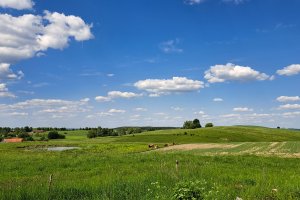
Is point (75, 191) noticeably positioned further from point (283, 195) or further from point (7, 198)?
point (283, 195)

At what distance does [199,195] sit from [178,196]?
2.15ft

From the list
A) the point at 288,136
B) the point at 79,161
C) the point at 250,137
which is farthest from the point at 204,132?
the point at 79,161

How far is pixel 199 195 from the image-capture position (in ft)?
36.3

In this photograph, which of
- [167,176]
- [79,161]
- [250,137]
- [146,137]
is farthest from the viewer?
[146,137]

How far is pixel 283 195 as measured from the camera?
42.2 feet

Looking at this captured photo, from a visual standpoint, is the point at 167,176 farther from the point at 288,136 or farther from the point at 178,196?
the point at 288,136

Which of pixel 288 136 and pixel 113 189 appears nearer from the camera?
pixel 113 189

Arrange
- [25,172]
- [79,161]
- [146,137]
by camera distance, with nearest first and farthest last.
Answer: [25,172]
[79,161]
[146,137]

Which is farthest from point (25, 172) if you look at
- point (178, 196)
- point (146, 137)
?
point (146, 137)

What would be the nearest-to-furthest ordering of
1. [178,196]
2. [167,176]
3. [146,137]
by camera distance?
1. [178,196]
2. [167,176]
3. [146,137]

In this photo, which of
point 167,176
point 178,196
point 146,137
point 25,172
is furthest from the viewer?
point 146,137

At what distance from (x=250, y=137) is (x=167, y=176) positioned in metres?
126

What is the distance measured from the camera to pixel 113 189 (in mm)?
13977

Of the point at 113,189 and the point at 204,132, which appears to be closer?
the point at 113,189
